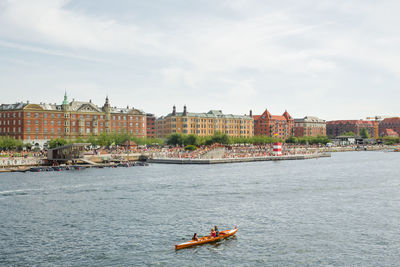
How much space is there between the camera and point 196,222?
4341 centimetres

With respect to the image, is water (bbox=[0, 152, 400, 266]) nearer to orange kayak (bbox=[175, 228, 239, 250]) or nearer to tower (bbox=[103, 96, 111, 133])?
orange kayak (bbox=[175, 228, 239, 250])

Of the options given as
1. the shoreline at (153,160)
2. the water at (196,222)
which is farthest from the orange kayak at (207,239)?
the shoreline at (153,160)

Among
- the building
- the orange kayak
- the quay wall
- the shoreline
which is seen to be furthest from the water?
the building

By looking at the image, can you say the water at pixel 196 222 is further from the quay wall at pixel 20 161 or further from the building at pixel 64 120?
the building at pixel 64 120

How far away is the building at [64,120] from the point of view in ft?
493

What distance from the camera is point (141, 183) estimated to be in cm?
7388

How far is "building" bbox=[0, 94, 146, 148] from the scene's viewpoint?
493ft

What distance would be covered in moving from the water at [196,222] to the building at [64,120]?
3267 inches

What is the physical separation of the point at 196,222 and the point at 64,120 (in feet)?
423

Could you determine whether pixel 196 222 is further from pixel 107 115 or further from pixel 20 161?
pixel 107 115

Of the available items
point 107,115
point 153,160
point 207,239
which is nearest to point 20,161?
point 153,160

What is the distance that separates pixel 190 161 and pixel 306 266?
88.9 meters

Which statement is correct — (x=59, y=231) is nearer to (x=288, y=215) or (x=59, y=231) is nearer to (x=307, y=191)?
(x=288, y=215)

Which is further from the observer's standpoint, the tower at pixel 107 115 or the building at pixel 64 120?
the tower at pixel 107 115
